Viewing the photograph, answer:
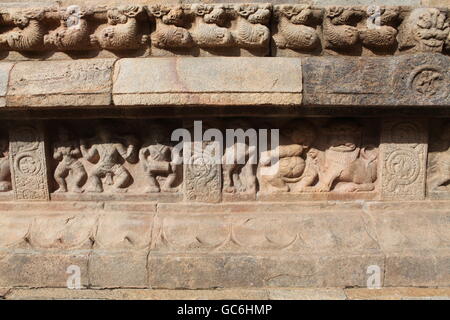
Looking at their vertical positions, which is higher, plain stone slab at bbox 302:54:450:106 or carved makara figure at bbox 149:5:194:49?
carved makara figure at bbox 149:5:194:49

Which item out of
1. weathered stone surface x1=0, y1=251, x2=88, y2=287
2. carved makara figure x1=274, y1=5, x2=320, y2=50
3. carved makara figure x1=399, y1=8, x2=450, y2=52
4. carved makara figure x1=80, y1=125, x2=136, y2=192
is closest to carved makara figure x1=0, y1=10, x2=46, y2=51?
carved makara figure x1=80, y1=125, x2=136, y2=192

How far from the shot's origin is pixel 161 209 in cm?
284

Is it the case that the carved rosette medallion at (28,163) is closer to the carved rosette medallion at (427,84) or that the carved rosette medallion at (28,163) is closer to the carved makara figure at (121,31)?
the carved makara figure at (121,31)

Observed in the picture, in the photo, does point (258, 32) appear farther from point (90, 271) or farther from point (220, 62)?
point (90, 271)

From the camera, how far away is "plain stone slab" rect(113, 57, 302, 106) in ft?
7.74

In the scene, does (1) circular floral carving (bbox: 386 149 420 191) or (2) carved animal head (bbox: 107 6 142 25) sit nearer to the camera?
(2) carved animal head (bbox: 107 6 142 25)

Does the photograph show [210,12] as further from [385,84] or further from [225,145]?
[385,84]

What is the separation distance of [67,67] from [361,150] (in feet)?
7.12

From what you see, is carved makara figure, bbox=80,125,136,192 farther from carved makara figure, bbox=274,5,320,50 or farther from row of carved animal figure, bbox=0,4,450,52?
carved makara figure, bbox=274,5,320,50

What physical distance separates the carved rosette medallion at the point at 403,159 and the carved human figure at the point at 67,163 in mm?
2295

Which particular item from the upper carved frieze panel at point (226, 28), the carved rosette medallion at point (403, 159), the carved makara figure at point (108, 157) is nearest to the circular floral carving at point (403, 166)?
the carved rosette medallion at point (403, 159)

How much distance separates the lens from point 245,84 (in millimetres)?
2373

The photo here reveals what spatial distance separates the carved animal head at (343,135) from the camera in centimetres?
274

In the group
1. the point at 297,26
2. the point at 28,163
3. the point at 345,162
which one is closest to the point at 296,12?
the point at 297,26
